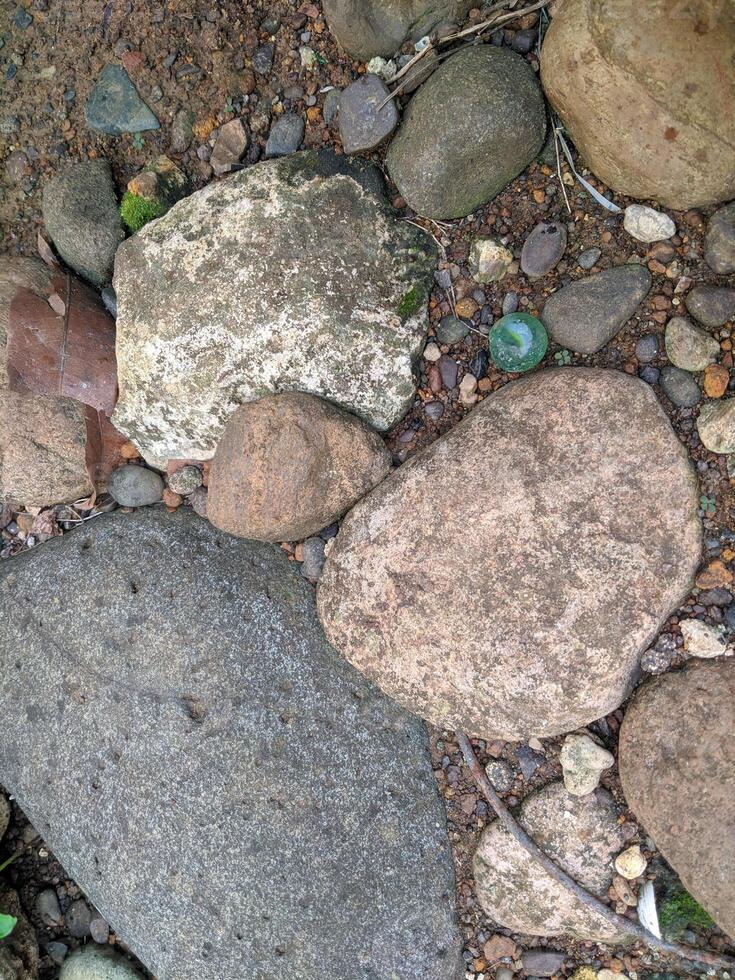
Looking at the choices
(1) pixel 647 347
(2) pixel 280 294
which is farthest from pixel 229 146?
(1) pixel 647 347

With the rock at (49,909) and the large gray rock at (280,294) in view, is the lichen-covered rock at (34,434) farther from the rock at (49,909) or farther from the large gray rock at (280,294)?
the rock at (49,909)

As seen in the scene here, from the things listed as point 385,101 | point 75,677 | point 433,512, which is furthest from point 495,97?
point 75,677

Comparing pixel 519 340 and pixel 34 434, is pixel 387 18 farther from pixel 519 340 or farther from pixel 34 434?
pixel 34 434

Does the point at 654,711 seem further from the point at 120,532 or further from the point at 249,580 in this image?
the point at 120,532

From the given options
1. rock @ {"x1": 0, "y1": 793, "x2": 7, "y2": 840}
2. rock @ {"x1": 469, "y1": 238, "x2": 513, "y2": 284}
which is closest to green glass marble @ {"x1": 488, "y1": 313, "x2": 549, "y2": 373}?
rock @ {"x1": 469, "y1": 238, "x2": 513, "y2": 284}

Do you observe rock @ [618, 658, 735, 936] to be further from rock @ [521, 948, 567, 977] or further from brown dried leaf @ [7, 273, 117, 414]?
brown dried leaf @ [7, 273, 117, 414]

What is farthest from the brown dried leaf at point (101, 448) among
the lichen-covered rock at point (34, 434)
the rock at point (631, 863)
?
the rock at point (631, 863)
